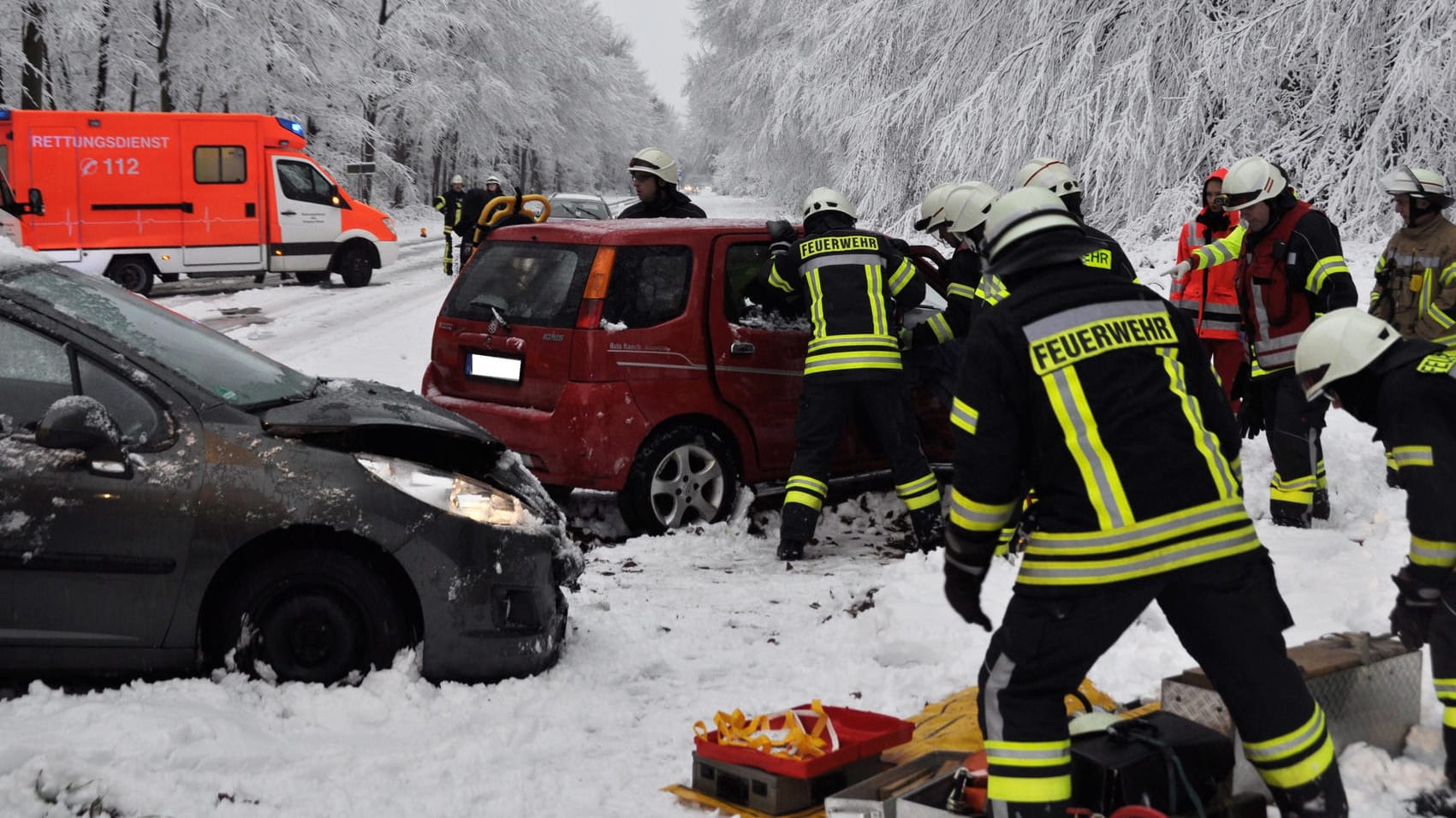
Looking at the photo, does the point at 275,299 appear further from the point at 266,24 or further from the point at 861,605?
the point at 861,605

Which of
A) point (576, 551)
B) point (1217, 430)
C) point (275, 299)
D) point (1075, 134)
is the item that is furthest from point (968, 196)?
point (275, 299)

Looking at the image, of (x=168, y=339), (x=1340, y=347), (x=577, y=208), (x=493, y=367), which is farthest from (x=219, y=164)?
(x=1340, y=347)

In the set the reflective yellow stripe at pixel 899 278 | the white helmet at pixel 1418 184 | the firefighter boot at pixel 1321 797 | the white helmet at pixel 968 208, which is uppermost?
the white helmet at pixel 1418 184

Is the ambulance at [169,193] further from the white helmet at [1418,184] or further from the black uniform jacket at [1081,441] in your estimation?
the black uniform jacket at [1081,441]

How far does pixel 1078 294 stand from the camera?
9.92ft

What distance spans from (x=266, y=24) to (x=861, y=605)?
24788mm

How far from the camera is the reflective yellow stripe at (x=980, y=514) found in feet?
9.96

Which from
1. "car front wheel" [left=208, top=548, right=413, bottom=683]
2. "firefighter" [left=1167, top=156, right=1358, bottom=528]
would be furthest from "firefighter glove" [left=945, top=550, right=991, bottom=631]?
"firefighter" [left=1167, top=156, right=1358, bottom=528]

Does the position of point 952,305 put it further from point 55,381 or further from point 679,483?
point 55,381

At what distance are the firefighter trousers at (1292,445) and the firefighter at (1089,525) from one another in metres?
3.81

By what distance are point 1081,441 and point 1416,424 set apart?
1.13m

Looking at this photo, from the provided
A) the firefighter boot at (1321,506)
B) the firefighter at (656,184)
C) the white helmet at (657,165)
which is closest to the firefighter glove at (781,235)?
the firefighter at (656,184)

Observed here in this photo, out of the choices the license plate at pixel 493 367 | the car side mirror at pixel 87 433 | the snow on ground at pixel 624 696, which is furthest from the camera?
the license plate at pixel 493 367

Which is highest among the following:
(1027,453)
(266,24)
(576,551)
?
(266,24)
